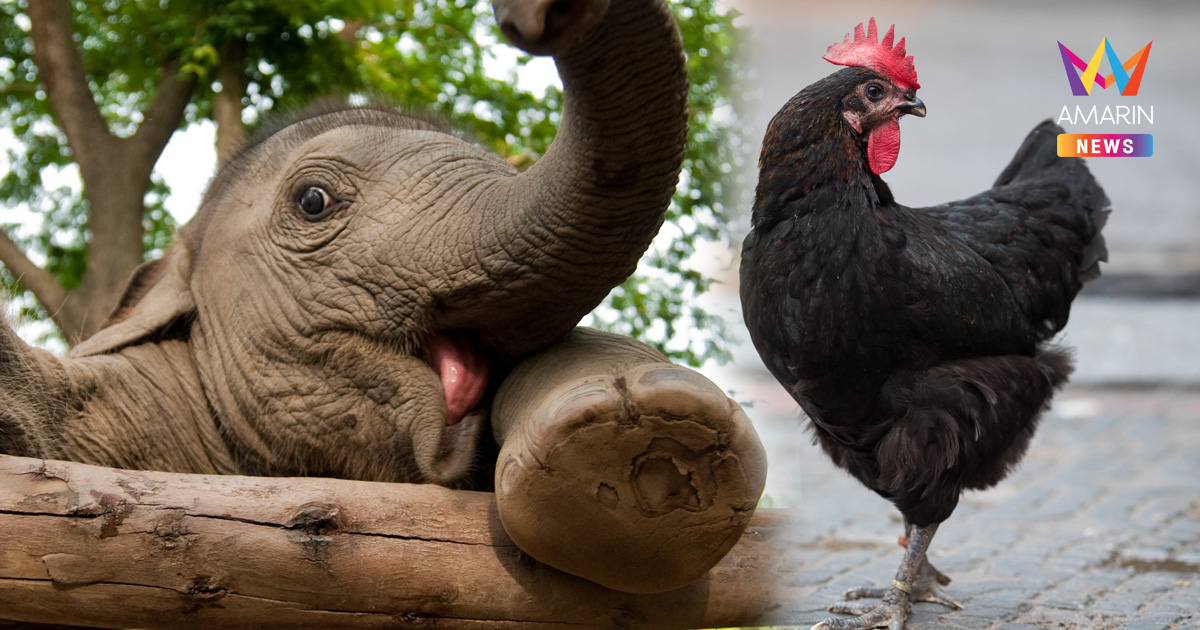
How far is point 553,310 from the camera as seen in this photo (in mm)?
2262

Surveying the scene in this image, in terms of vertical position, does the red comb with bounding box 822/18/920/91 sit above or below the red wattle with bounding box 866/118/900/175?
above

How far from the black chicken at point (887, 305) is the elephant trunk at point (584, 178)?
0.37 meters

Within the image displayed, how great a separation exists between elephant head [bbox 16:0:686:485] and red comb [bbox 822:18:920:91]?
0.50 meters

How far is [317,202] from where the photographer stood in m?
2.46

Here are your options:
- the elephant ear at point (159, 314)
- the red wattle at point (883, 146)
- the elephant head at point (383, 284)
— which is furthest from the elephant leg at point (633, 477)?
the elephant ear at point (159, 314)

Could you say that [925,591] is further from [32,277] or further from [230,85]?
[32,277]

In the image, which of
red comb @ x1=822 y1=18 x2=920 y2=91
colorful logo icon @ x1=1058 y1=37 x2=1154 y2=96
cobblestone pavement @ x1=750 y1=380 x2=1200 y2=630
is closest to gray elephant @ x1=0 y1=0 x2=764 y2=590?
red comb @ x1=822 y1=18 x2=920 y2=91

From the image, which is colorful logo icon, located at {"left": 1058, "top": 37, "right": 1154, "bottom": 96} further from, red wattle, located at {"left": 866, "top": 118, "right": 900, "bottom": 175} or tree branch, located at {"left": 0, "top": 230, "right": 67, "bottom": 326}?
tree branch, located at {"left": 0, "top": 230, "right": 67, "bottom": 326}

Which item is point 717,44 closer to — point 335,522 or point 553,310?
point 553,310

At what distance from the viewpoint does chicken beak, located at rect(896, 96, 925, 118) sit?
2.28m

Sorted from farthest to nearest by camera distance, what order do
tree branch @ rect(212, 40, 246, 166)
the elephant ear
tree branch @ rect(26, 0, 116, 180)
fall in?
tree branch @ rect(212, 40, 246, 166), tree branch @ rect(26, 0, 116, 180), the elephant ear

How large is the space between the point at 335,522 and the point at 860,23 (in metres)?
1.44

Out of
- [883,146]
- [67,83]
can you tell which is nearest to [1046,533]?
[883,146]

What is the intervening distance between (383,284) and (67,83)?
2.38m
